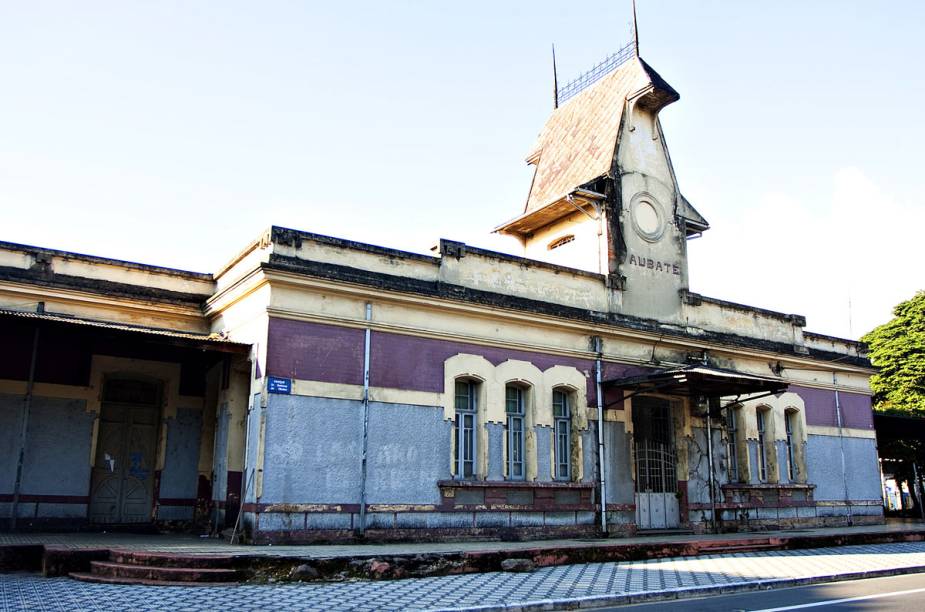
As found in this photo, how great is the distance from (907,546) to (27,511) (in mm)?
17067

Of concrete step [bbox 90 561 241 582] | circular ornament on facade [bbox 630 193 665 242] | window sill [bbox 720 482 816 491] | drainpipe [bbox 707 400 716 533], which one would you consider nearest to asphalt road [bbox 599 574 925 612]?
concrete step [bbox 90 561 241 582]

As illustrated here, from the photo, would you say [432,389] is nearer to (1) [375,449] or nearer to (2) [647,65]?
(1) [375,449]

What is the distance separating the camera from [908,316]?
29625 mm

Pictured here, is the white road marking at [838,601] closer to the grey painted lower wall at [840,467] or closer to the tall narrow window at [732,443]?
the tall narrow window at [732,443]

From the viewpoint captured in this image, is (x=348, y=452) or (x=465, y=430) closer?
(x=348, y=452)

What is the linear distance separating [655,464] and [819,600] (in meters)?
8.13

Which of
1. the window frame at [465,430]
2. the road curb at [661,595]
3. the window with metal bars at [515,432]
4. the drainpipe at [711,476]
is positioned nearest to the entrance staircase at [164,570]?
the road curb at [661,595]

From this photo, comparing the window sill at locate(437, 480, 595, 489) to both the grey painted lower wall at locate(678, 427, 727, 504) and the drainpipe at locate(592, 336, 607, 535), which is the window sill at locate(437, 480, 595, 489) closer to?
the drainpipe at locate(592, 336, 607, 535)

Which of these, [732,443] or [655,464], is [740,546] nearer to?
[655,464]

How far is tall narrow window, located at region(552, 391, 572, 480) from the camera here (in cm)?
1591

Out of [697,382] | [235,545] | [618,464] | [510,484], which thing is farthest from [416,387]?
[697,382]

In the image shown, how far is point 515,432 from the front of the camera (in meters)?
15.5

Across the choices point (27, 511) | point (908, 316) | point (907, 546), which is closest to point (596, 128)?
point (907, 546)

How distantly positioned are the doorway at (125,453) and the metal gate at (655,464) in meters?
10.0
